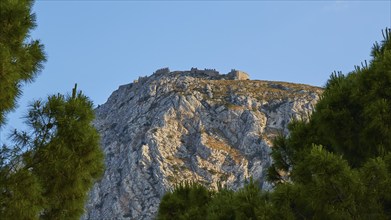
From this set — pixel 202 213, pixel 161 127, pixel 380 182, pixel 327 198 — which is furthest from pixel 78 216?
pixel 161 127

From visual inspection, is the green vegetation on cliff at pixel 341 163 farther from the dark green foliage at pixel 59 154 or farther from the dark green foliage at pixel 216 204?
the dark green foliage at pixel 59 154

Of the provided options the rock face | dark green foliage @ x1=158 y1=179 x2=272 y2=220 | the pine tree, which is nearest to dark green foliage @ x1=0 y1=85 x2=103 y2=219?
the pine tree

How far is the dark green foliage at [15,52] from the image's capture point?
9734 millimetres

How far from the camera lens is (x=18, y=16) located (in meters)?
10.6

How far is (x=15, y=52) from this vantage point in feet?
35.4

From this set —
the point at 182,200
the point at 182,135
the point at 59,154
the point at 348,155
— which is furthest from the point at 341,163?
the point at 182,135

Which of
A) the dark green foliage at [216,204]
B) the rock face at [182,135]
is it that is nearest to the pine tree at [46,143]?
the dark green foliage at [216,204]

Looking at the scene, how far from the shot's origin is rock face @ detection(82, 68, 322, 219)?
465ft

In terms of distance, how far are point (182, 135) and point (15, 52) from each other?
147889 millimetres

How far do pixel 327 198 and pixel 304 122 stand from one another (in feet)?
19.7

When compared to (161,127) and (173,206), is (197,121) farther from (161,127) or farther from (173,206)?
(173,206)

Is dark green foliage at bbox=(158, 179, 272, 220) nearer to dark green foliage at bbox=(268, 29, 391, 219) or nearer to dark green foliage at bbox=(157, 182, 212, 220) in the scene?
dark green foliage at bbox=(157, 182, 212, 220)

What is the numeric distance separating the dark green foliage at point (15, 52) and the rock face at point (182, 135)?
121797 millimetres

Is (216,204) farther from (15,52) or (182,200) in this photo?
(15,52)
